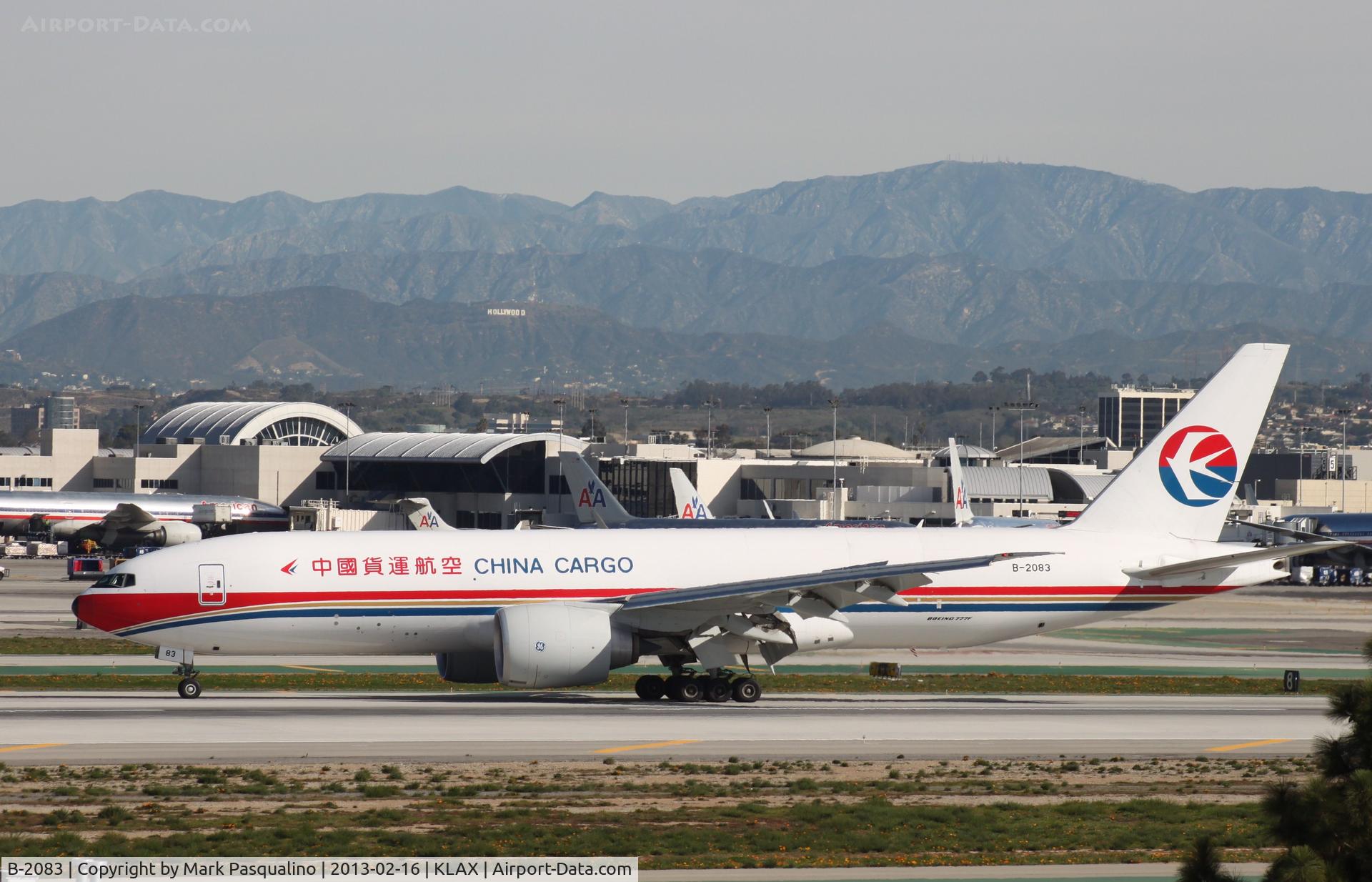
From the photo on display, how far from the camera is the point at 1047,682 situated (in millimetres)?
44750

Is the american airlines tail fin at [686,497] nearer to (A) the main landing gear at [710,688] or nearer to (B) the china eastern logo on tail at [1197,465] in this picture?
(B) the china eastern logo on tail at [1197,465]

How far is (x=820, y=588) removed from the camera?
37344 mm

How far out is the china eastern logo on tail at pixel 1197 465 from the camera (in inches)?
1683

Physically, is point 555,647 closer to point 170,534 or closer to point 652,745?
point 652,745

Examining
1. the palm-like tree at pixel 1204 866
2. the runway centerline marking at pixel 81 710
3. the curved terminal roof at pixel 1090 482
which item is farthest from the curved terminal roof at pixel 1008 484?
the palm-like tree at pixel 1204 866

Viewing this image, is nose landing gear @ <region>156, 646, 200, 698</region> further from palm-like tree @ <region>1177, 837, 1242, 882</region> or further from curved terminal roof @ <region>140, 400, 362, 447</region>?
curved terminal roof @ <region>140, 400, 362, 447</region>

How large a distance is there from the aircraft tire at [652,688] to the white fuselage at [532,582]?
2470mm

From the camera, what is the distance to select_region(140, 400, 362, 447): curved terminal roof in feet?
559

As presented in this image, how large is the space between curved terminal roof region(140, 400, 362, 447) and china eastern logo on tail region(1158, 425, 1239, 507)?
135 metres

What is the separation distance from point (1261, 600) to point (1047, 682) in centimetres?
4819

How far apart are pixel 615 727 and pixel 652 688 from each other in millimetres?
5853

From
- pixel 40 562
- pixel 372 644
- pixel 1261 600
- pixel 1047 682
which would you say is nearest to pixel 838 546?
pixel 1047 682

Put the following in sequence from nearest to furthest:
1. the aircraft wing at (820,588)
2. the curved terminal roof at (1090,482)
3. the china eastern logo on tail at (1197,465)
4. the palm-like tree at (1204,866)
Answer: the palm-like tree at (1204,866)
the aircraft wing at (820,588)
the china eastern logo on tail at (1197,465)
the curved terminal roof at (1090,482)

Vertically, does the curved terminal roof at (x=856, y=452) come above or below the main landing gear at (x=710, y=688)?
above
